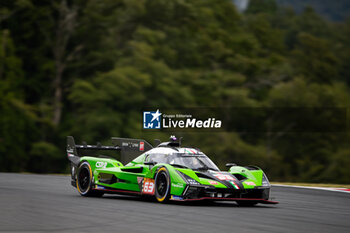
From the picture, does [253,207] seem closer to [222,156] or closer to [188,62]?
[222,156]

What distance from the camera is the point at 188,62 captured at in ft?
165

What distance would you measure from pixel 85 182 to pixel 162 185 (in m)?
2.68

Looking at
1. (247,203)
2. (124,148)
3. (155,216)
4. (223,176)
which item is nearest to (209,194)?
(223,176)

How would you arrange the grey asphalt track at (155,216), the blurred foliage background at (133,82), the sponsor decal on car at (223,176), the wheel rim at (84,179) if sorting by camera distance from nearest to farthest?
1. the grey asphalt track at (155,216)
2. the sponsor decal on car at (223,176)
3. the wheel rim at (84,179)
4. the blurred foliage background at (133,82)

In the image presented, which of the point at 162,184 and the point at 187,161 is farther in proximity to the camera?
the point at 187,161

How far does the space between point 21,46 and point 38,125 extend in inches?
252

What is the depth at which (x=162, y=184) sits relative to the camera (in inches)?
487

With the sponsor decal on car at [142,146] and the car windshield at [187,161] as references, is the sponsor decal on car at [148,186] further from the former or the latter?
the sponsor decal on car at [142,146]

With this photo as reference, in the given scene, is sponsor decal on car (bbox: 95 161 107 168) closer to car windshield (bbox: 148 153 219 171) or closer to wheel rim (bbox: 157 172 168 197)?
car windshield (bbox: 148 153 219 171)

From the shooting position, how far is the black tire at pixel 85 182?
14.1m

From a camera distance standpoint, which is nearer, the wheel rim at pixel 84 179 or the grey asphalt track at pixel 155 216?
the grey asphalt track at pixel 155 216

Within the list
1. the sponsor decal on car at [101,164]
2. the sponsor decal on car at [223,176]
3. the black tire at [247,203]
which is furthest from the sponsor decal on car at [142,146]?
the sponsor decal on car at [223,176]

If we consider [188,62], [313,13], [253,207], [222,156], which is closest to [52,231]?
[253,207]

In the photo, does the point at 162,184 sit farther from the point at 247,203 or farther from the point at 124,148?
the point at 124,148
